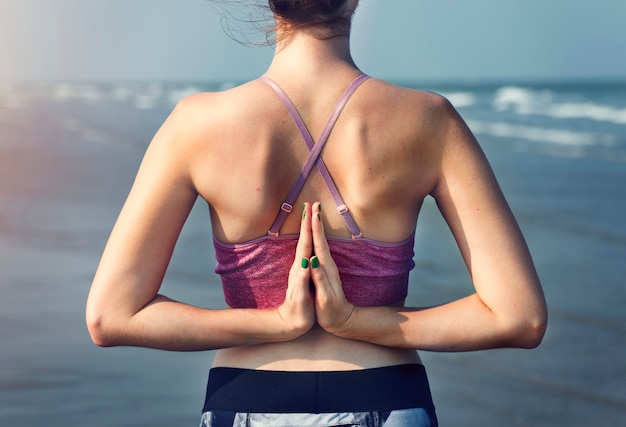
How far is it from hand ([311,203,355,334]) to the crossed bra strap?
6cm

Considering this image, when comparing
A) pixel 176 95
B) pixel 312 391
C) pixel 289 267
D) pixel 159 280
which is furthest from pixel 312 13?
pixel 176 95

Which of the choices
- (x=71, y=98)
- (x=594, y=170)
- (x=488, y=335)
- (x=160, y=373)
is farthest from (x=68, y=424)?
(x=71, y=98)

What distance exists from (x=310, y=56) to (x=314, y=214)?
12.8 inches

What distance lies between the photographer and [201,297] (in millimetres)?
6797

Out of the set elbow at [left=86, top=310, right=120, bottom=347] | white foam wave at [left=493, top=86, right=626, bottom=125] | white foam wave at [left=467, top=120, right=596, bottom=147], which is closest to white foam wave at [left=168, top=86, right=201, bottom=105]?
white foam wave at [left=493, top=86, right=626, bottom=125]

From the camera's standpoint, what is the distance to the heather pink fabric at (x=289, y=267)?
2168mm

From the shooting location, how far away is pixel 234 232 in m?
2.15

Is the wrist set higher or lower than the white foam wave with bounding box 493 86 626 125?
higher

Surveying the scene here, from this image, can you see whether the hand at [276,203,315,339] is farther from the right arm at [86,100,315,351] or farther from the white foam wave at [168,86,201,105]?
the white foam wave at [168,86,201,105]

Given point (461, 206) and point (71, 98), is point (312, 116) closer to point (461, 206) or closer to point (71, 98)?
point (461, 206)

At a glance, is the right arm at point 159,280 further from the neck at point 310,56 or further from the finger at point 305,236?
the neck at point 310,56

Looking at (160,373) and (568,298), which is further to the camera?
(568,298)

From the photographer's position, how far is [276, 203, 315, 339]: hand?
2.08 meters

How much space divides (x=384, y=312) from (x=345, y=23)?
0.60 meters
